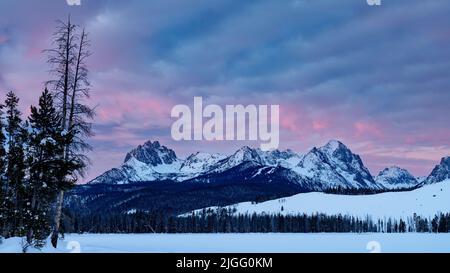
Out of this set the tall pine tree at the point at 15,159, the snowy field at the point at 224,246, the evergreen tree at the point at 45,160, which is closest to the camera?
the snowy field at the point at 224,246

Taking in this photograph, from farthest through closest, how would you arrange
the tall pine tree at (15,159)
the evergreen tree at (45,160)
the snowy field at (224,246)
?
the tall pine tree at (15,159)
the evergreen tree at (45,160)
the snowy field at (224,246)

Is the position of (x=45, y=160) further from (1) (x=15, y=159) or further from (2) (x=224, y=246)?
(2) (x=224, y=246)

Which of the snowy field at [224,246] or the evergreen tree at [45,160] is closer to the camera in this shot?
the snowy field at [224,246]

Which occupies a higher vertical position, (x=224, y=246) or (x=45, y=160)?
(x=45, y=160)

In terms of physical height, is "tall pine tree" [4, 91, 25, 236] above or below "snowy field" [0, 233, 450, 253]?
above

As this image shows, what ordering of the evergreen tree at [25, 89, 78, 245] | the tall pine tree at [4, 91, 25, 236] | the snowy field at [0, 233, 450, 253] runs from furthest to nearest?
the tall pine tree at [4, 91, 25, 236] < the evergreen tree at [25, 89, 78, 245] < the snowy field at [0, 233, 450, 253]

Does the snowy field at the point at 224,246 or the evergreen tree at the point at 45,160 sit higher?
the evergreen tree at the point at 45,160

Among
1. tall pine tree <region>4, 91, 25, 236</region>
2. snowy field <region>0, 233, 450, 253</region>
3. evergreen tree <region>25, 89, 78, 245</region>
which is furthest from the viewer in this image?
tall pine tree <region>4, 91, 25, 236</region>

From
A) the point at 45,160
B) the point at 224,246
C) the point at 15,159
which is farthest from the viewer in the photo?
the point at 224,246

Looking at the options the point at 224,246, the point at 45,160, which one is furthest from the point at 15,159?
the point at 224,246

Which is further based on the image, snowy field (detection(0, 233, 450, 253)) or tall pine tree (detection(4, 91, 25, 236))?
tall pine tree (detection(4, 91, 25, 236))
